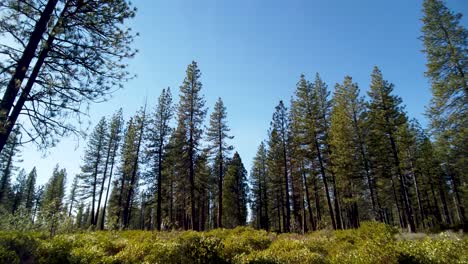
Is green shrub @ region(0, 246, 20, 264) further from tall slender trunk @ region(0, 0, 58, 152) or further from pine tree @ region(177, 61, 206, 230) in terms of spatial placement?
pine tree @ region(177, 61, 206, 230)

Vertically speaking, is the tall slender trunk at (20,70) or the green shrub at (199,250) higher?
the tall slender trunk at (20,70)

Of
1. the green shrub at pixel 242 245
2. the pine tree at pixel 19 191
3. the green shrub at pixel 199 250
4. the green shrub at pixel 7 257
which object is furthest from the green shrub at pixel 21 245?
the pine tree at pixel 19 191

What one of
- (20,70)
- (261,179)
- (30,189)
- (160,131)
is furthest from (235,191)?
(30,189)

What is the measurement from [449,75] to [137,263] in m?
23.9

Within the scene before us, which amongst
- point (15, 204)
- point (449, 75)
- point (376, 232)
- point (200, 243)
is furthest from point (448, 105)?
point (15, 204)

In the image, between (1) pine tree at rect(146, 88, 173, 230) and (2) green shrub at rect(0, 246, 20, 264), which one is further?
(1) pine tree at rect(146, 88, 173, 230)

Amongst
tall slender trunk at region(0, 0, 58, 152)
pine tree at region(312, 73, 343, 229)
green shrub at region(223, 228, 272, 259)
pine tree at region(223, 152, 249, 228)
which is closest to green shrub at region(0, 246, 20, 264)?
tall slender trunk at region(0, 0, 58, 152)

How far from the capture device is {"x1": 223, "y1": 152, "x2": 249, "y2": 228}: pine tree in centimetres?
4050

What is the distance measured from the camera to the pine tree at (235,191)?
40500mm

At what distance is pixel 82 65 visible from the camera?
697cm

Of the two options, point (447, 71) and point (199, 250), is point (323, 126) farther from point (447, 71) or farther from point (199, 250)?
point (199, 250)

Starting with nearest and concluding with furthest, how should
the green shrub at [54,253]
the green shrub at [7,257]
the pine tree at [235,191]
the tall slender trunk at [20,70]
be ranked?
the tall slender trunk at [20,70]
the green shrub at [7,257]
the green shrub at [54,253]
the pine tree at [235,191]

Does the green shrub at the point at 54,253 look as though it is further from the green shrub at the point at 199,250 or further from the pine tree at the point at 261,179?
the pine tree at the point at 261,179

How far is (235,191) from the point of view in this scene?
137ft
